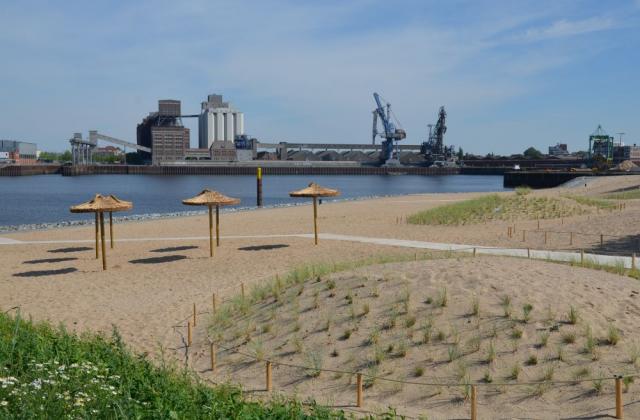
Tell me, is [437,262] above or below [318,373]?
above

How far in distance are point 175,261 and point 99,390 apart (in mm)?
14617

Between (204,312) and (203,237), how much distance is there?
1433 centimetres

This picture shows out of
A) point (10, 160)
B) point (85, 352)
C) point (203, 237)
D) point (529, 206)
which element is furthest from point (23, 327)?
point (10, 160)

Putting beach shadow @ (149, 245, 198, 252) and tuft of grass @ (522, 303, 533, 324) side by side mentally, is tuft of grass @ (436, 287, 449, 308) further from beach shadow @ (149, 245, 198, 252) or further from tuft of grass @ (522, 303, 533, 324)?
beach shadow @ (149, 245, 198, 252)

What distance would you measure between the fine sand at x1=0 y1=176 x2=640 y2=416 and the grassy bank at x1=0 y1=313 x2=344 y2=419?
255cm

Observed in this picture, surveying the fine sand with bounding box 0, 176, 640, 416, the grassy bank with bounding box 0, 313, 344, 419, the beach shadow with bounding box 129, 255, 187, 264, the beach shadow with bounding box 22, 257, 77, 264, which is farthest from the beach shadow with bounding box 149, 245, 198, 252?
the grassy bank with bounding box 0, 313, 344, 419

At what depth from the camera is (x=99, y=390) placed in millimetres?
7527

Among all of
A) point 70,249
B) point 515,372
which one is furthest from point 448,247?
point 70,249

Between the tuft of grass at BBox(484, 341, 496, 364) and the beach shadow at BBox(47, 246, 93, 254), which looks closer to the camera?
the tuft of grass at BBox(484, 341, 496, 364)

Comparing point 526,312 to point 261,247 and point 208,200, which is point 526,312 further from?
point 261,247

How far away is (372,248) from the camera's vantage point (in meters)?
23.4

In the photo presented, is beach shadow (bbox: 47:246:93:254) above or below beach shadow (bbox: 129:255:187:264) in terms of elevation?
below

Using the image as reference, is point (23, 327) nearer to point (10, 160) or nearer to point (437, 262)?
point (437, 262)

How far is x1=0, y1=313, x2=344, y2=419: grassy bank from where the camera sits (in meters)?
6.85
